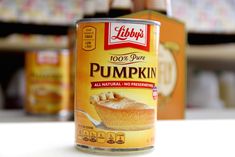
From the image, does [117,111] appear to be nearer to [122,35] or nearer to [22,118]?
[122,35]

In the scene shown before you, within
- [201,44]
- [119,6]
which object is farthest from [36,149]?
[201,44]

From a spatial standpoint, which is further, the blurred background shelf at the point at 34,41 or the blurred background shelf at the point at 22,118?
the blurred background shelf at the point at 34,41

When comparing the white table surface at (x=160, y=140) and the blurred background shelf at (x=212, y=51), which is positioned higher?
the blurred background shelf at (x=212, y=51)

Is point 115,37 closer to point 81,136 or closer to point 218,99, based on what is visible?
point 81,136

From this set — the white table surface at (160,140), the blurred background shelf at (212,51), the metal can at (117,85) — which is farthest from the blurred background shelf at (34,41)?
the metal can at (117,85)

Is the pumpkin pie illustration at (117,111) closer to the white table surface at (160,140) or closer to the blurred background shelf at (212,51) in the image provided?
the white table surface at (160,140)
